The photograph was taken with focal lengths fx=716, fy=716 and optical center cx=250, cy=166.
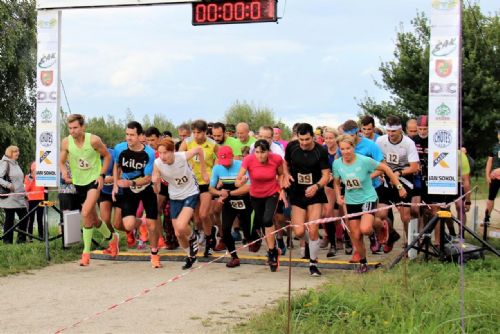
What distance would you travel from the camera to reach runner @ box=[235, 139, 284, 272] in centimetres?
991

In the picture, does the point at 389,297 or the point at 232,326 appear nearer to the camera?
the point at 232,326

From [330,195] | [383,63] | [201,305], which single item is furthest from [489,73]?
[201,305]

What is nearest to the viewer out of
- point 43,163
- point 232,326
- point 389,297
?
point 232,326

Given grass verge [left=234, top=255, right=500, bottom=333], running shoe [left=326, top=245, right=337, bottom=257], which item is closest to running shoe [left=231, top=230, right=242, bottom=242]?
running shoe [left=326, top=245, right=337, bottom=257]

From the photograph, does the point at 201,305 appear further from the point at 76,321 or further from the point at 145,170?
the point at 145,170

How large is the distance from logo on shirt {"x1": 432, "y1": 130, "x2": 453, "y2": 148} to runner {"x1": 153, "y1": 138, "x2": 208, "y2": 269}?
336cm

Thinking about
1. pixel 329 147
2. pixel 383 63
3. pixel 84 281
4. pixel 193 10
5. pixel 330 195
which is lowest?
pixel 84 281

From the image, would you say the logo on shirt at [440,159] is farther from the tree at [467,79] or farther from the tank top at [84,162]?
the tree at [467,79]

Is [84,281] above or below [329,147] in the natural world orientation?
below

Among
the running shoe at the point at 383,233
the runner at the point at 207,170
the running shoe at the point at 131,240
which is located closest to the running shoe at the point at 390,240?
the running shoe at the point at 383,233

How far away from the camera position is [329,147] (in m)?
11.6

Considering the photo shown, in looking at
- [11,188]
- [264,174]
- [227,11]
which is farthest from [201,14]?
[11,188]

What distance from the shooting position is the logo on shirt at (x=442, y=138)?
30.3 ft

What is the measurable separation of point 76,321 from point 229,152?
450cm
